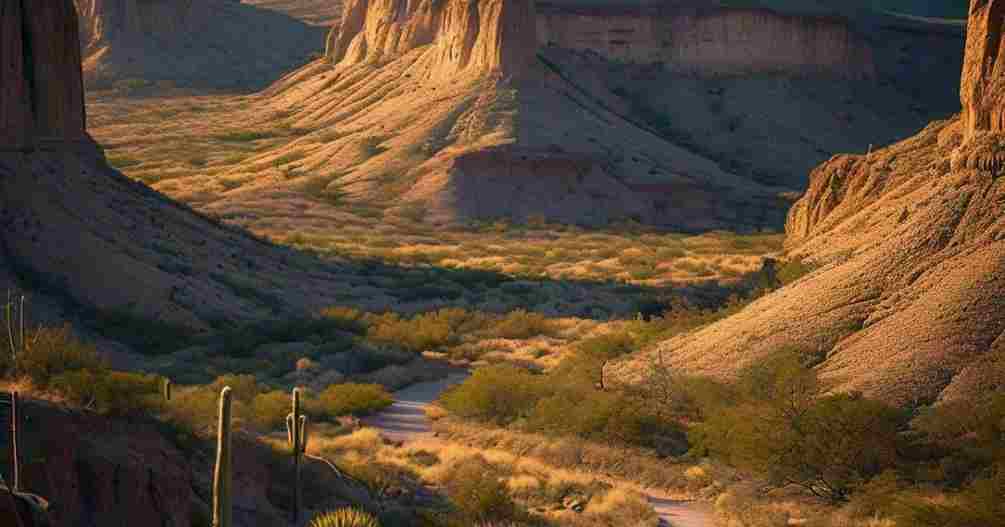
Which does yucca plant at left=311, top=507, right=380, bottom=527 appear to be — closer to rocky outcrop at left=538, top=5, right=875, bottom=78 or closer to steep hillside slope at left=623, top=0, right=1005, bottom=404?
steep hillside slope at left=623, top=0, right=1005, bottom=404

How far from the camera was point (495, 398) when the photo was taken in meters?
21.4

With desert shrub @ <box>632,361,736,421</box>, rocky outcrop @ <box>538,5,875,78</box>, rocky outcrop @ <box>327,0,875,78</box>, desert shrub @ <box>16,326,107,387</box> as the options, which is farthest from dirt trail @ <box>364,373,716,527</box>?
rocky outcrop @ <box>538,5,875,78</box>

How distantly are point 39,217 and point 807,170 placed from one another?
5652 centimetres

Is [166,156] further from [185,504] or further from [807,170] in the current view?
[185,504]

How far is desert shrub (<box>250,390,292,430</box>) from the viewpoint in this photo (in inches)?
776

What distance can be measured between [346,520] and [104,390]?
249 cm

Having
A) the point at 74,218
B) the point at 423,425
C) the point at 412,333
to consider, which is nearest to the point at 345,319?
the point at 412,333

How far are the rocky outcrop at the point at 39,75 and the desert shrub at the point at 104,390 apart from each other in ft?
54.5

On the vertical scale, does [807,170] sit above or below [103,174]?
below

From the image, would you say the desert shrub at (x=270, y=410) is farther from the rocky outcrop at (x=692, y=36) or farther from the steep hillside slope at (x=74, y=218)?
the rocky outcrop at (x=692, y=36)

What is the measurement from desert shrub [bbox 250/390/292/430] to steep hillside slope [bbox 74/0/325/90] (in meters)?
96.3

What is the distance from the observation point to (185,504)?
10.9 metres

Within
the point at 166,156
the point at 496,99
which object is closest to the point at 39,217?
the point at 496,99

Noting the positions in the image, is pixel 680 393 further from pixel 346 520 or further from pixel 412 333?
pixel 412 333
